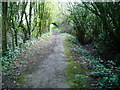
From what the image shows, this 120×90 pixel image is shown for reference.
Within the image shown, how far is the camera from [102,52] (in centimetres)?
1202

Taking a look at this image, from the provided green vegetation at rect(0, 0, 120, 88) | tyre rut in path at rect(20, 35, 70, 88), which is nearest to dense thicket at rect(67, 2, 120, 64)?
green vegetation at rect(0, 0, 120, 88)

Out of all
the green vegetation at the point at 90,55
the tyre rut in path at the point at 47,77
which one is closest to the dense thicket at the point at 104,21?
the green vegetation at the point at 90,55

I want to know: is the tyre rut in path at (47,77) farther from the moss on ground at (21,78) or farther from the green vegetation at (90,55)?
the green vegetation at (90,55)

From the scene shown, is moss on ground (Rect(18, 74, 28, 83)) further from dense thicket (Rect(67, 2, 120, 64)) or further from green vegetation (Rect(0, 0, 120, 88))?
dense thicket (Rect(67, 2, 120, 64))

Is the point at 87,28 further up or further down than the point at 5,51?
further up

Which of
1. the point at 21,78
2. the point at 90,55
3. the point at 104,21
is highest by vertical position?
the point at 104,21

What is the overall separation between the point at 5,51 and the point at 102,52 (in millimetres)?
7375

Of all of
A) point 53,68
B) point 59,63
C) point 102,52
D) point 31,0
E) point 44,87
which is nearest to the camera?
point 44,87

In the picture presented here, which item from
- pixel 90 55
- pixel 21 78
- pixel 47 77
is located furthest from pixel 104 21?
Result: pixel 21 78

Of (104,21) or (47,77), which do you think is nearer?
(47,77)

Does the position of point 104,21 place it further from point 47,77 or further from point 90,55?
point 47,77

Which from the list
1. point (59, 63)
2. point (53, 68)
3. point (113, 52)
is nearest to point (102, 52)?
point (113, 52)

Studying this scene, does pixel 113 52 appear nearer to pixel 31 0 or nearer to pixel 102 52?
pixel 102 52

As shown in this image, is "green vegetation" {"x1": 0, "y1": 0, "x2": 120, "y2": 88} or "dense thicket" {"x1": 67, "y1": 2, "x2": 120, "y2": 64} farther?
"dense thicket" {"x1": 67, "y1": 2, "x2": 120, "y2": 64}
